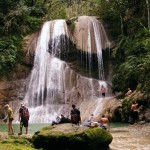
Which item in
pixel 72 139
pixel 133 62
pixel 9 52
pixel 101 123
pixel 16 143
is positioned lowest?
pixel 16 143

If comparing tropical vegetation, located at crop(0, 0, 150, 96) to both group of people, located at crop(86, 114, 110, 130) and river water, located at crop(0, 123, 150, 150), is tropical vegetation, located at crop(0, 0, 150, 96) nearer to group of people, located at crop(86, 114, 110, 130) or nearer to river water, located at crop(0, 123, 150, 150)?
river water, located at crop(0, 123, 150, 150)

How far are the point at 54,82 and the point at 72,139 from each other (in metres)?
19.0

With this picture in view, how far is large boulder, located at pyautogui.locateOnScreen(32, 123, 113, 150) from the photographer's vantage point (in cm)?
1276

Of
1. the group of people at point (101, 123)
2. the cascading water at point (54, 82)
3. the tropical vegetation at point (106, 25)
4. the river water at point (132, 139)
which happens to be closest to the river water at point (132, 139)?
the river water at point (132, 139)

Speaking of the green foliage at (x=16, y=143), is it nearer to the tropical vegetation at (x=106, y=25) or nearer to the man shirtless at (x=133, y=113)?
the man shirtless at (x=133, y=113)

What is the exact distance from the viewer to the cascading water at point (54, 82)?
97.1 ft

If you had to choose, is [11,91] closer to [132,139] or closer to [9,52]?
[9,52]

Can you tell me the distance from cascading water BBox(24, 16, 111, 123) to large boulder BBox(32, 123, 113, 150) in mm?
14526

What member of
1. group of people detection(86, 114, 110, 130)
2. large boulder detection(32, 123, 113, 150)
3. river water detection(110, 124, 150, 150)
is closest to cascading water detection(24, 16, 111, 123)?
river water detection(110, 124, 150, 150)

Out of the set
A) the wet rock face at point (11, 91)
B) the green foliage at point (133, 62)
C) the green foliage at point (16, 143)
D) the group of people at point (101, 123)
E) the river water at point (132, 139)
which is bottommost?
the river water at point (132, 139)

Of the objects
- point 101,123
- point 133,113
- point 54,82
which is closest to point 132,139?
point 101,123

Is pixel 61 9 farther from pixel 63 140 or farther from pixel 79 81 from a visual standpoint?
pixel 63 140

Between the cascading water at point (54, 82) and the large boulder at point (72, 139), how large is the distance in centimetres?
1453

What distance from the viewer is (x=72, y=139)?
1275cm
